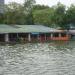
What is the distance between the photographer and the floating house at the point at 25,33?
186 ft

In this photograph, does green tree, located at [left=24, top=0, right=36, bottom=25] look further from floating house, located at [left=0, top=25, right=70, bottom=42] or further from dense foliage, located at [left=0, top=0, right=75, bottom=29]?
floating house, located at [left=0, top=25, right=70, bottom=42]

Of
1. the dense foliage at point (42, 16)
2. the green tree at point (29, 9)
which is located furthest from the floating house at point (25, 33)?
the green tree at point (29, 9)

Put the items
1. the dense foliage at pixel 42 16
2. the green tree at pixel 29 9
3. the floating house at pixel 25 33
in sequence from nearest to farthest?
the floating house at pixel 25 33
the dense foliage at pixel 42 16
the green tree at pixel 29 9

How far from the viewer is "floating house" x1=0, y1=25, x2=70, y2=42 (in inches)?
2231

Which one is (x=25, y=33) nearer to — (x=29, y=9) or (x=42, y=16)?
(x=42, y=16)

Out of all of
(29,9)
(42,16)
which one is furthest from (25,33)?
(29,9)

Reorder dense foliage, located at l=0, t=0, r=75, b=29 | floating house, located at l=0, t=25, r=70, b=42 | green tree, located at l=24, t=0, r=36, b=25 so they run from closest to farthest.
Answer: floating house, located at l=0, t=25, r=70, b=42 → dense foliage, located at l=0, t=0, r=75, b=29 → green tree, located at l=24, t=0, r=36, b=25

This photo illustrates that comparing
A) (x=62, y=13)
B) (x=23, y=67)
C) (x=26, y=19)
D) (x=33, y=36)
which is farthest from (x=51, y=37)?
(x=23, y=67)

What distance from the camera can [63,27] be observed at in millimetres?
68188

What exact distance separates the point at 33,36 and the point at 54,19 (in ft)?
28.7

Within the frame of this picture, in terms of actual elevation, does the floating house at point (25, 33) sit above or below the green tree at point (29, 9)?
below

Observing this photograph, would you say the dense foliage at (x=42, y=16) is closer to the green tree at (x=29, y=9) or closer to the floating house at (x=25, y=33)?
the green tree at (x=29, y=9)

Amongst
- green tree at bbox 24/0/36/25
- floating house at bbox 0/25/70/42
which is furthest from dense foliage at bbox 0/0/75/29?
floating house at bbox 0/25/70/42

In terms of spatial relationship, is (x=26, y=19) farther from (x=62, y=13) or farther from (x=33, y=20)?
(x=62, y=13)
